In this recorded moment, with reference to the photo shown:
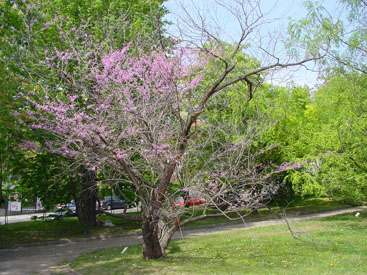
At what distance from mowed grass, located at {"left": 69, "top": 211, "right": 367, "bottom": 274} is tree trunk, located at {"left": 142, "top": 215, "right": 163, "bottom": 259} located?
222 millimetres

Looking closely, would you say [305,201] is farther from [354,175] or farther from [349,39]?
[349,39]

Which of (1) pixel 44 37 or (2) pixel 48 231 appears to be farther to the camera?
(2) pixel 48 231

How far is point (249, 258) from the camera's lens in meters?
8.40

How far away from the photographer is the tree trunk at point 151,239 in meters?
8.42

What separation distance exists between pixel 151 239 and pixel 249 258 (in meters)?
2.32

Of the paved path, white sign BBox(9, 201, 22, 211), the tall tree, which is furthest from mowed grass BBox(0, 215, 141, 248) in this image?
white sign BBox(9, 201, 22, 211)

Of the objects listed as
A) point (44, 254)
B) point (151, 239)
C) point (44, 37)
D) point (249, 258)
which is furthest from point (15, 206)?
point (249, 258)

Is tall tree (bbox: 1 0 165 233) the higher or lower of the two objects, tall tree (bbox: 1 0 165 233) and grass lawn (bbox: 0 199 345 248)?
the higher

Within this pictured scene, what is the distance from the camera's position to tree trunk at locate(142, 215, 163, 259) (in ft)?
27.6

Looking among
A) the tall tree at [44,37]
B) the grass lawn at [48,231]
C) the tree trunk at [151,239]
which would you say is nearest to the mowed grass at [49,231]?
the grass lawn at [48,231]

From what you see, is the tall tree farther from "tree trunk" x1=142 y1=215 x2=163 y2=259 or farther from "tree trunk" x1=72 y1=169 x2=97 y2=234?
"tree trunk" x1=142 y1=215 x2=163 y2=259

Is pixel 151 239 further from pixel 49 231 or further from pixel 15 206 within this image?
pixel 15 206

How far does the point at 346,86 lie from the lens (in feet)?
43.7

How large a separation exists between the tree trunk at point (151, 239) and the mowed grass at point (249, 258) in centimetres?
22
